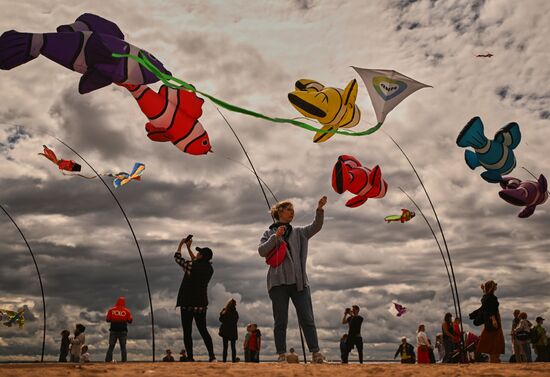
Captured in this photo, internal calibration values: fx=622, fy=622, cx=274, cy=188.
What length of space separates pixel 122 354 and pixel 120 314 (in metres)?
0.78

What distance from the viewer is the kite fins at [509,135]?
41.1 feet

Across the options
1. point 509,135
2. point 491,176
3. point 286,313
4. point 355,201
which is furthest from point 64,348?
point 509,135

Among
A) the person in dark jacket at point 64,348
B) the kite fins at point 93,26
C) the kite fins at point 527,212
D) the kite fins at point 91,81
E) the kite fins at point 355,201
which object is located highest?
the kite fins at point 93,26

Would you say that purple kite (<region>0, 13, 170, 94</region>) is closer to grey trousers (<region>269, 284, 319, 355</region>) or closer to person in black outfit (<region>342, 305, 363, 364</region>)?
grey trousers (<region>269, 284, 319, 355</region>)

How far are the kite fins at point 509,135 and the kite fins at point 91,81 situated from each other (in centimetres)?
769

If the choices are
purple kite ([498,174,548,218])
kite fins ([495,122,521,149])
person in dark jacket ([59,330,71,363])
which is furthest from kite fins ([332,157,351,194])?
person in dark jacket ([59,330,71,363])

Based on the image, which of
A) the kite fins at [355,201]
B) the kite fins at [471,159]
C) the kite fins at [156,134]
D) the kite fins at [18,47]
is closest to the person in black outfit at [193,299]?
the kite fins at [156,134]

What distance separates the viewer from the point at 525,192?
13477mm

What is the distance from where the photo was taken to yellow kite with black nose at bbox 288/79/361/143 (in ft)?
33.4

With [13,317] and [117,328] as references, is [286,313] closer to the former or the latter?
[117,328]

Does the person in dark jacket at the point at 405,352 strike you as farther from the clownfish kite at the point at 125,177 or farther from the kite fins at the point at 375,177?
the clownfish kite at the point at 125,177

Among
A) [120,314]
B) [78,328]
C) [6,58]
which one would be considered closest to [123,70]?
[6,58]

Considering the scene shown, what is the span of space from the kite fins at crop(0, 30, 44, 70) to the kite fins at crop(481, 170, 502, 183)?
888 centimetres

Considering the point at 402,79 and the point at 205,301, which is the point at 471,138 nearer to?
the point at 402,79
